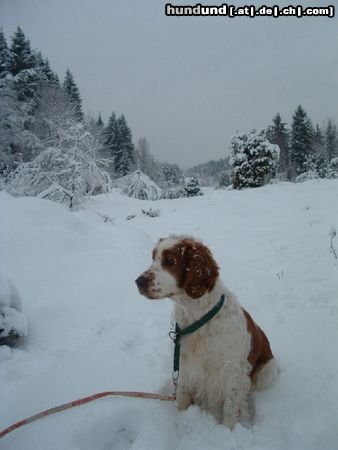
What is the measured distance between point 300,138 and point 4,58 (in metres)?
31.5

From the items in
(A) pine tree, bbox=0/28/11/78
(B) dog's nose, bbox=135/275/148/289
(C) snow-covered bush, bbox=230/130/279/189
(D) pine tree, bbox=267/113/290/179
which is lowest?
(B) dog's nose, bbox=135/275/148/289

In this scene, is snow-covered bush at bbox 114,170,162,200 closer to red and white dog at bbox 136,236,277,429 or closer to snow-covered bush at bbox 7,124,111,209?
snow-covered bush at bbox 7,124,111,209

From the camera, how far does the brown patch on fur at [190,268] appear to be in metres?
2.39

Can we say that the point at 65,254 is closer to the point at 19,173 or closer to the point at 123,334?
the point at 123,334

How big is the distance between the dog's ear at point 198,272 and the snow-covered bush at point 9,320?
1884 mm

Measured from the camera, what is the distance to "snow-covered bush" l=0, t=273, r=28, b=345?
10.4ft

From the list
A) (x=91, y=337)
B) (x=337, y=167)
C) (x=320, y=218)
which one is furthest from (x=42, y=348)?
(x=337, y=167)

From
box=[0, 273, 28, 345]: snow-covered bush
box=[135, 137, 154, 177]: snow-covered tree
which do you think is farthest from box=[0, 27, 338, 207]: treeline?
box=[0, 273, 28, 345]: snow-covered bush

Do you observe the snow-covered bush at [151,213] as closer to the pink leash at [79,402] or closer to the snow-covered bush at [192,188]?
the snow-covered bush at [192,188]

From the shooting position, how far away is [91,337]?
12.1ft

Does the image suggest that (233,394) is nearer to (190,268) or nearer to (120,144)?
(190,268)

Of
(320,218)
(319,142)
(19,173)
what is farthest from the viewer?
(319,142)

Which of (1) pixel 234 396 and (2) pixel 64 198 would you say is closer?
(1) pixel 234 396

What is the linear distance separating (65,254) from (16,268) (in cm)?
102
